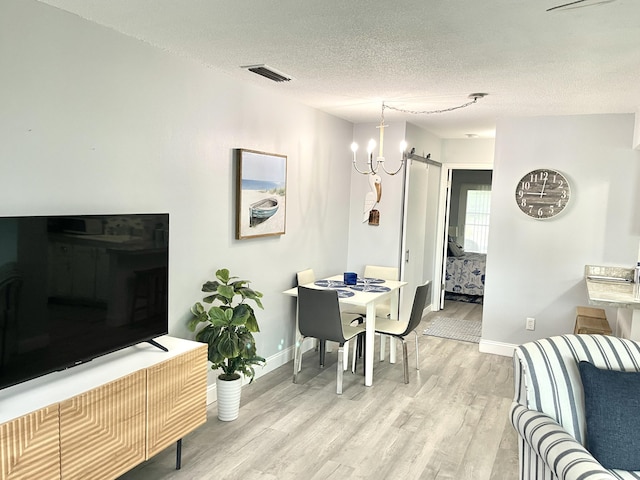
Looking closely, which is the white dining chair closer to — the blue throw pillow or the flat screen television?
the flat screen television

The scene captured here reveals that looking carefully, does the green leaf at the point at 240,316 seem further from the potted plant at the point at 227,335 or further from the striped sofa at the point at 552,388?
the striped sofa at the point at 552,388

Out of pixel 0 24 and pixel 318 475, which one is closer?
pixel 0 24

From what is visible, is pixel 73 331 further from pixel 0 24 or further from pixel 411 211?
pixel 411 211

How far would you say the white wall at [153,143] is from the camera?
2.26m

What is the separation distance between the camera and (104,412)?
220 centimetres

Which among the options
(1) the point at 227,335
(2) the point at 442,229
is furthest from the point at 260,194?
(2) the point at 442,229

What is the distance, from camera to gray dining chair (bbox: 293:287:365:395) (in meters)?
3.83

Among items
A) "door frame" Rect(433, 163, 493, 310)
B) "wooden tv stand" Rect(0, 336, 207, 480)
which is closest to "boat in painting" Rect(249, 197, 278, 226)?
"wooden tv stand" Rect(0, 336, 207, 480)

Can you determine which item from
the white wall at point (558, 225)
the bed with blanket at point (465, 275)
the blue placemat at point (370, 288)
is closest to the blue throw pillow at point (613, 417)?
the blue placemat at point (370, 288)

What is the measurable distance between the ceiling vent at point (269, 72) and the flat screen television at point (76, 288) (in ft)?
4.04

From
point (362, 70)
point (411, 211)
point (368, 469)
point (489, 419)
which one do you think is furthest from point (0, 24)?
point (411, 211)

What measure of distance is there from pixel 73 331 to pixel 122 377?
1.01 ft

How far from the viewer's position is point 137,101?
2859 millimetres

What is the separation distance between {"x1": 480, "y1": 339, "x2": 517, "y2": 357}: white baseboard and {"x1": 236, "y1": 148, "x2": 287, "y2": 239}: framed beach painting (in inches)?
98.2
